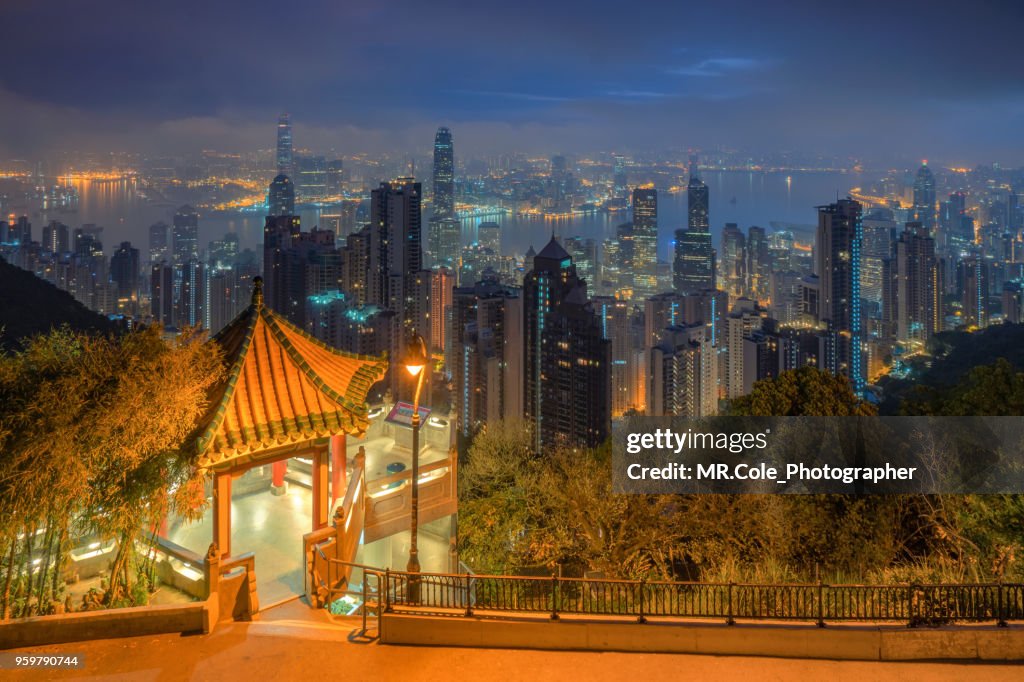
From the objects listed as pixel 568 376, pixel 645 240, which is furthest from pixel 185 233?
pixel 645 240

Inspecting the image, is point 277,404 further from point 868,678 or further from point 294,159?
point 294,159

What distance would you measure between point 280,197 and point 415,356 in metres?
48.9

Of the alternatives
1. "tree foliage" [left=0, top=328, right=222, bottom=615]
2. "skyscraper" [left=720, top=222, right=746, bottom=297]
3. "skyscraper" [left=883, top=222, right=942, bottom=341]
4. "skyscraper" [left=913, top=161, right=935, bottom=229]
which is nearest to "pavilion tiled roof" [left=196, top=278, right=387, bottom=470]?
"tree foliage" [left=0, top=328, right=222, bottom=615]

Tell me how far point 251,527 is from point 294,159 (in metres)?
52.7

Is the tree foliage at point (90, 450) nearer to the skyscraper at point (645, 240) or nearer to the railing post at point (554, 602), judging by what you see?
the railing post at point (554, 602)

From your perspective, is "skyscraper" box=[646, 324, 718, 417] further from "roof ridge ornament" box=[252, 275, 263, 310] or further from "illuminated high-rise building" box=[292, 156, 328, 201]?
"illuminated high-rise building" box=[292, 156, 328, 201]

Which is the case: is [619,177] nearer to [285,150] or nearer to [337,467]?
[285,150]

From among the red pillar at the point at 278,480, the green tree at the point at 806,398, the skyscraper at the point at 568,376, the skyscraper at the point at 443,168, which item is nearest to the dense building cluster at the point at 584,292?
the skyscraper at the point at 568,376

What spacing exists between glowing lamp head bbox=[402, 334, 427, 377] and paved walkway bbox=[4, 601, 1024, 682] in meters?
2.00

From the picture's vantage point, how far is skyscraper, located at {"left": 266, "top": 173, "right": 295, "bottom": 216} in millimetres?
50500

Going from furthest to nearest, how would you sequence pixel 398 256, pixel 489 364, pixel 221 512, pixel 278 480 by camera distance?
pixel 398 256 < pixel 489 364 < pixel 278 480 < pixel 221 512

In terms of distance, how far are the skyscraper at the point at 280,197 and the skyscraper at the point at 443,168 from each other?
1767 cm

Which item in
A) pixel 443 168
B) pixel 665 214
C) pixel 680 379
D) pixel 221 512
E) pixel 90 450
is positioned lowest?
pixel 680 379

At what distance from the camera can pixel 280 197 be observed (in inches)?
2039
